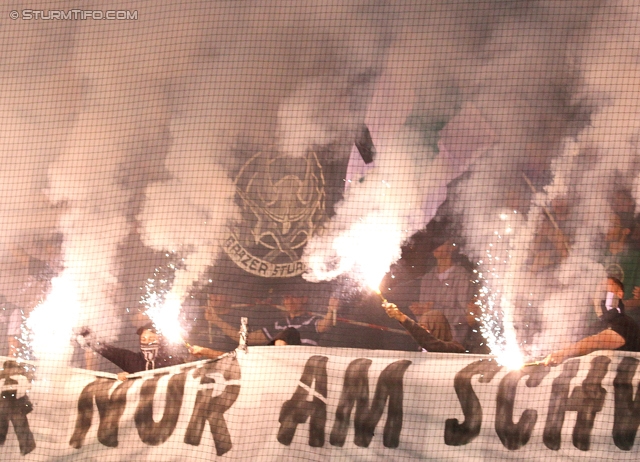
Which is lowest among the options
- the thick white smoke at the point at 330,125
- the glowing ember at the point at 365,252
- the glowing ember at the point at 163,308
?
the glowing ember at the point at 163,308

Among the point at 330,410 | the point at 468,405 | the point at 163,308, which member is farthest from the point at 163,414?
the point at 468,405

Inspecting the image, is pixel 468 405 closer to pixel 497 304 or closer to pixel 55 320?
pixel 497 304

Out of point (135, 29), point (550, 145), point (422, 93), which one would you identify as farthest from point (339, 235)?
point (135, 29)

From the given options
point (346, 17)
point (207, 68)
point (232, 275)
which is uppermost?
point (346, 17)

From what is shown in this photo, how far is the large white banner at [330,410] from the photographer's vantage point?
124 inches

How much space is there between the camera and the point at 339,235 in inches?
153

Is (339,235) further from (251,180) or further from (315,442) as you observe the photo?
(315,442)

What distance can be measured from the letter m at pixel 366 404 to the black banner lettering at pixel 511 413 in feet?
1.31

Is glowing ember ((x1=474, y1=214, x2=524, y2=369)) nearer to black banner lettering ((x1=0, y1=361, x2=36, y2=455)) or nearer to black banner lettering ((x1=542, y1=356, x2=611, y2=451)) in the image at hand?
black banner lettering ((x1=542, y1=356, x2=611, y2=451))

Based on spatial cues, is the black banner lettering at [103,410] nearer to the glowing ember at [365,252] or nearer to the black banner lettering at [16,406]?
the black banner lettering at [16,406]

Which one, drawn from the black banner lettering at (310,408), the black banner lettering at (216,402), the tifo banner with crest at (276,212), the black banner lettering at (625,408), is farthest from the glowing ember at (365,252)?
the black banner lettering at (625,408)

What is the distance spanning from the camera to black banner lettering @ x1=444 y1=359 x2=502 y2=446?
128 inches

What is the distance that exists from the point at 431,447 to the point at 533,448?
0.40 meters

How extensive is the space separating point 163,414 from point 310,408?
0.65 m
